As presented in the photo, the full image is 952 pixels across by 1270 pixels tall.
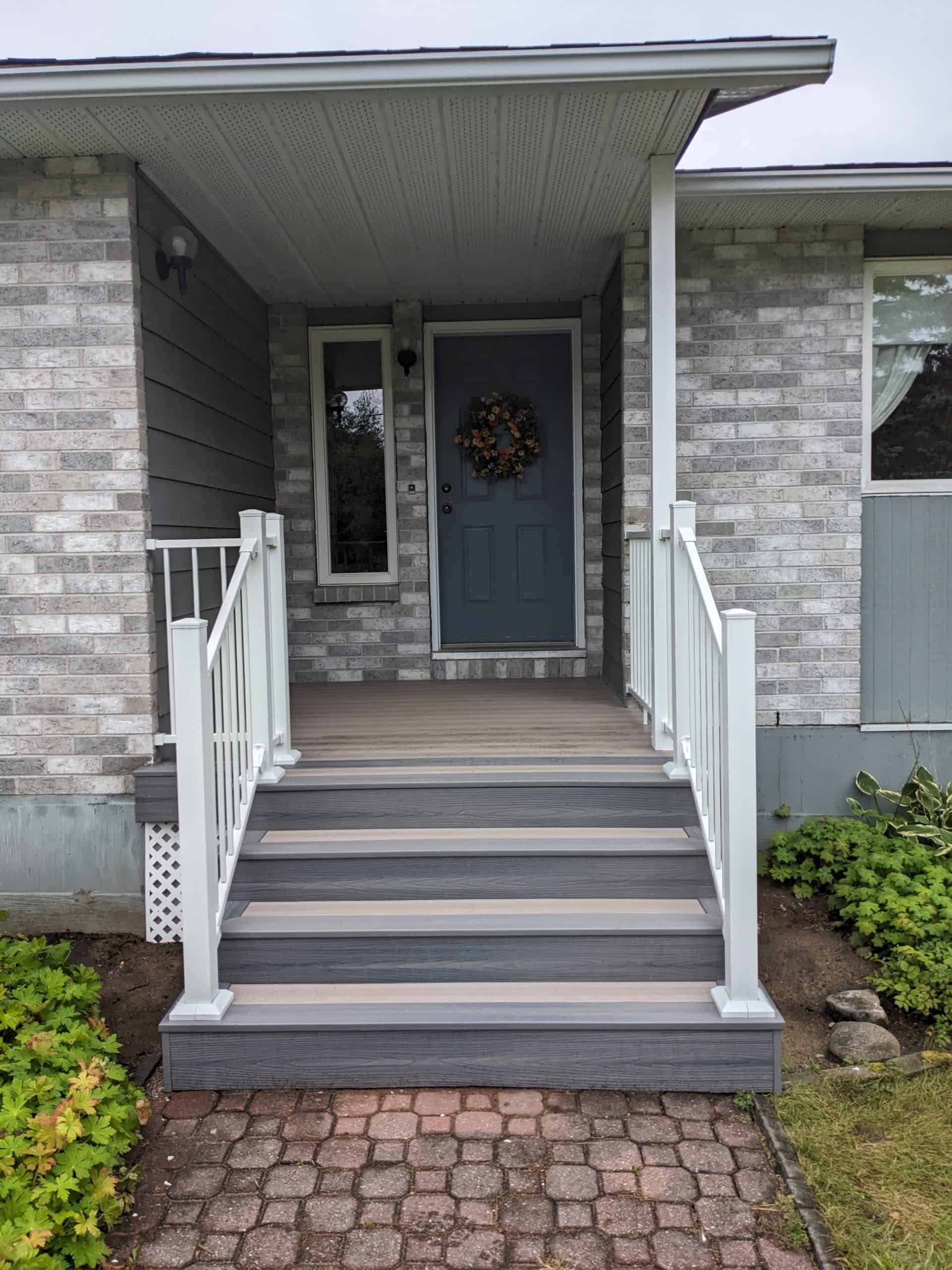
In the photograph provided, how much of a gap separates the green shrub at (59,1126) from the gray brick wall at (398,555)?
10.5ft

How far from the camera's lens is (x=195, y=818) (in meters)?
2.85

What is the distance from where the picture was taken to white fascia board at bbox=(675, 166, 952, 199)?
420 cm

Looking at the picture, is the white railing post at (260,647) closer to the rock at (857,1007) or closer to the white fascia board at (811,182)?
the rock at (857,1007)

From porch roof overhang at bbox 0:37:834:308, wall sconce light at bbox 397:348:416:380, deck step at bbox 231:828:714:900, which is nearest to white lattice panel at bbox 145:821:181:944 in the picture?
deck step at bbox 231:828:714:900

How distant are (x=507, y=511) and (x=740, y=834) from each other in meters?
3.49

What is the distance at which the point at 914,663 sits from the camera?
4.86m

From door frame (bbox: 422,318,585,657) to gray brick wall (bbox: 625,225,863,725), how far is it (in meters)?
1.20

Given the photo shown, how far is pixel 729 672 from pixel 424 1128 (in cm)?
143

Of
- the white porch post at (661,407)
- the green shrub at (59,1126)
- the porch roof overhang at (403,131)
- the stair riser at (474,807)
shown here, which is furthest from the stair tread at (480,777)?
the porch roof overhang at (403,131)

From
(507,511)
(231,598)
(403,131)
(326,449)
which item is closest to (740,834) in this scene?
(231,598)

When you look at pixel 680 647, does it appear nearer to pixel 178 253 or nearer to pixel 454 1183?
pixel 454 1183

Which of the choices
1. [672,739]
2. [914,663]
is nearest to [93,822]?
[672,739]

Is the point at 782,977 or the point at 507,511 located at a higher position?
the point at 507,511

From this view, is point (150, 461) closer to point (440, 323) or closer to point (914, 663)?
point (440, 323)
